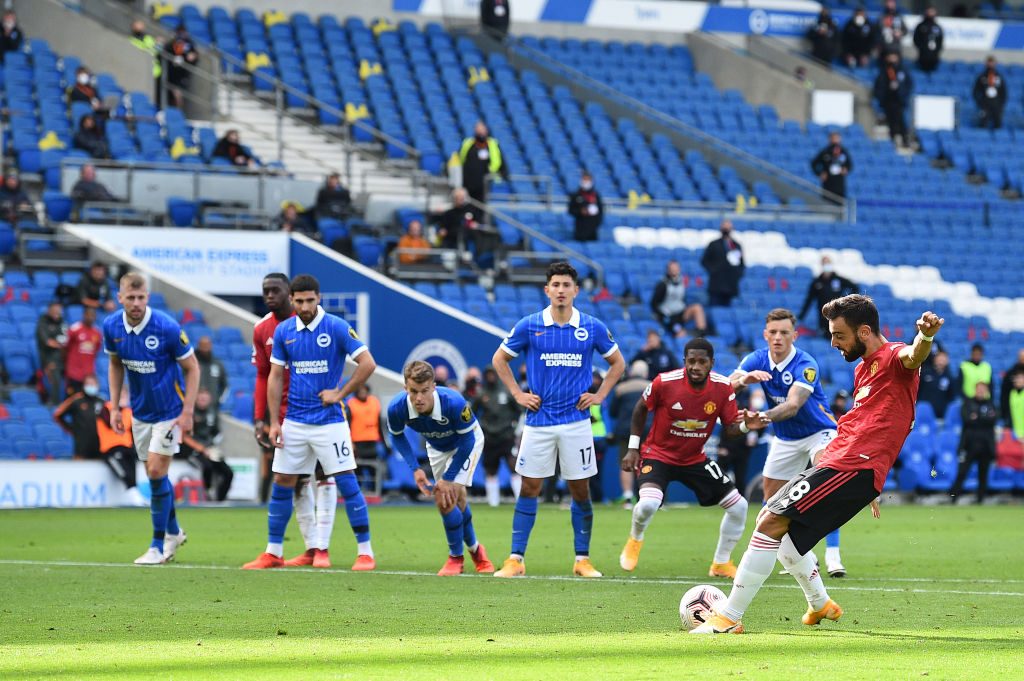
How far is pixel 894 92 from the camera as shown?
122ft

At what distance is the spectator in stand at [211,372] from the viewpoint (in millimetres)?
21234

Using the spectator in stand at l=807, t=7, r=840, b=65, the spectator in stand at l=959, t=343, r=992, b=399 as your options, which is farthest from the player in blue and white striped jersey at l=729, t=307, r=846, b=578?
the spectator in stand at l=807, t=7, r=840, b=65

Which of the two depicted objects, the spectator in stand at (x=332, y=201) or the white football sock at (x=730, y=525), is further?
the spectator in stand at (x=332, y=201)

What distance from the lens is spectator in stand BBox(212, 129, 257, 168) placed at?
2712 centimetres

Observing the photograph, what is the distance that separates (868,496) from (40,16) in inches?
1013

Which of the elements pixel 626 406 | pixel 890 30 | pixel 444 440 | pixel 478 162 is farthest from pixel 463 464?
pixel 890 30

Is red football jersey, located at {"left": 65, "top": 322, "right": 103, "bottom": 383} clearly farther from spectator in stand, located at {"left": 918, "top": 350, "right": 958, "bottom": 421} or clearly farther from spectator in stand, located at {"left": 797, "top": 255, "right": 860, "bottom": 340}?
spectator in stand, located at {"left": 918, "top": 350, "right": 958, "bottom": 421}

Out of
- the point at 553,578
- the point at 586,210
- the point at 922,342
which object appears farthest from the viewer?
the point at 586,210

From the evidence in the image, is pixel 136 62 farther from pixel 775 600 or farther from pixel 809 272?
pixel 775 600

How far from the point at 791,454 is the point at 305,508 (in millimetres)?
3993

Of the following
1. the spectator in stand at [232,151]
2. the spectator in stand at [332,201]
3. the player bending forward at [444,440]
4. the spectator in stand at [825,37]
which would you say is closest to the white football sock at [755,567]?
the player bending forward at [444,440]

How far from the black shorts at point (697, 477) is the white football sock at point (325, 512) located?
8.16ft

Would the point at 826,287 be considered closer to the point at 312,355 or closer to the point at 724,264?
the point at 724,264

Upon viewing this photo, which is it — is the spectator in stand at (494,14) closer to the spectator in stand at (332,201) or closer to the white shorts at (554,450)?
the spectator in stand at (332,201)
